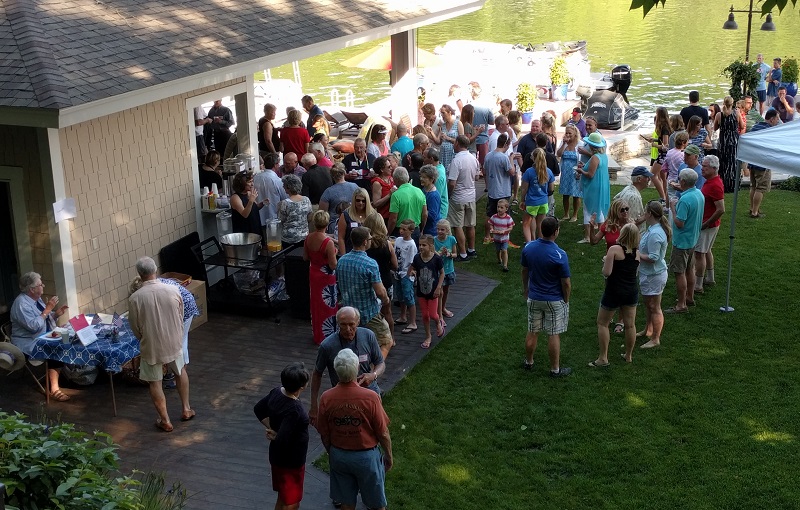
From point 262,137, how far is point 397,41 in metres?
4.74

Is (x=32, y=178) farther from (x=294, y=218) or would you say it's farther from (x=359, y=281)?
(x=359, y=281)

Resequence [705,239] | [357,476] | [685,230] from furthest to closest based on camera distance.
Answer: [705,239], [685,230], [357,476]

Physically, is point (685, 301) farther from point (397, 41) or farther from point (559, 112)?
point (559, 112)

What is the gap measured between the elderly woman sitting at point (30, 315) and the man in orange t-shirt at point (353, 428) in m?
3.56

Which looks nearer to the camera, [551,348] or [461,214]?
[551,348]

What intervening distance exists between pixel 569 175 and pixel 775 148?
4086mm

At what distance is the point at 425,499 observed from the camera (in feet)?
24.4

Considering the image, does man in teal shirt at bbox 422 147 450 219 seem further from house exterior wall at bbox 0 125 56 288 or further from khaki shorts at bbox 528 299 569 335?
house exterior wall at bbox 0 125 56 288

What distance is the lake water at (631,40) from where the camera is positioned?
3181 centimetres

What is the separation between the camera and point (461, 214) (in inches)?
499

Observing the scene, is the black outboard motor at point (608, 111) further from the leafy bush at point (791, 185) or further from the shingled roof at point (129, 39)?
the shingled roof at point (129, 39)

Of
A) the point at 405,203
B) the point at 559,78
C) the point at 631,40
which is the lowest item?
the point at 405,203

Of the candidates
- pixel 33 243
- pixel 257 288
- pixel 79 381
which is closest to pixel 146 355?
pixel 79 381

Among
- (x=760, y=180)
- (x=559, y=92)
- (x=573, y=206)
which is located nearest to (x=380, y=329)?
(x=573, y=206)
